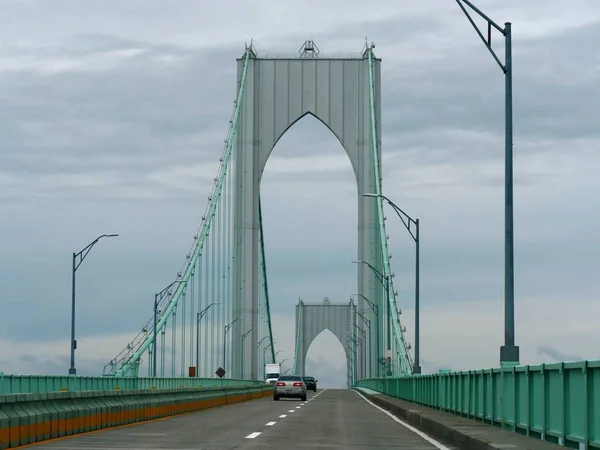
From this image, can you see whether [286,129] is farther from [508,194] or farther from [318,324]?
[318,324]

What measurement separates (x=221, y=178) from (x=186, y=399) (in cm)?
5202

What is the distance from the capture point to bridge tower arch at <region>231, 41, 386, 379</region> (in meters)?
95.3

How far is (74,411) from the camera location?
73.7ft

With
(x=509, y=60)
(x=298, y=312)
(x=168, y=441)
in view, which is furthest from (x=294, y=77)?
(x=298, y=312)

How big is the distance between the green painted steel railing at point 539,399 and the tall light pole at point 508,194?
2.57ft

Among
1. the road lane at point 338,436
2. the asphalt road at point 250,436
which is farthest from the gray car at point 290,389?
the asphalt road at point 250,436

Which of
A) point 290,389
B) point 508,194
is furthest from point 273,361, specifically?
point 508,194

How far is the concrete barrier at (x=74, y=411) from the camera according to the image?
59.9 feet

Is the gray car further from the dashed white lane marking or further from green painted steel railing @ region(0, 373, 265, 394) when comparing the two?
the dashed white lane marking

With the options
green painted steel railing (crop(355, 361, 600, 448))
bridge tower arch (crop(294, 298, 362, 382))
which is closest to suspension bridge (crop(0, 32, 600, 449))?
green painted steel railing (crop(355, 361, 600, 448))

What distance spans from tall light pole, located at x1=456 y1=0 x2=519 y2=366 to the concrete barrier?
796 centimetres

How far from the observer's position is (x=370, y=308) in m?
98.5

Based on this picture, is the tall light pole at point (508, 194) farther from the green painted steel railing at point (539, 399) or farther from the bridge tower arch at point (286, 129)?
the bridge tower arch at point (286, 129)

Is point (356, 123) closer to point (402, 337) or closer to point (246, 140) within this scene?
point (246, 140)
